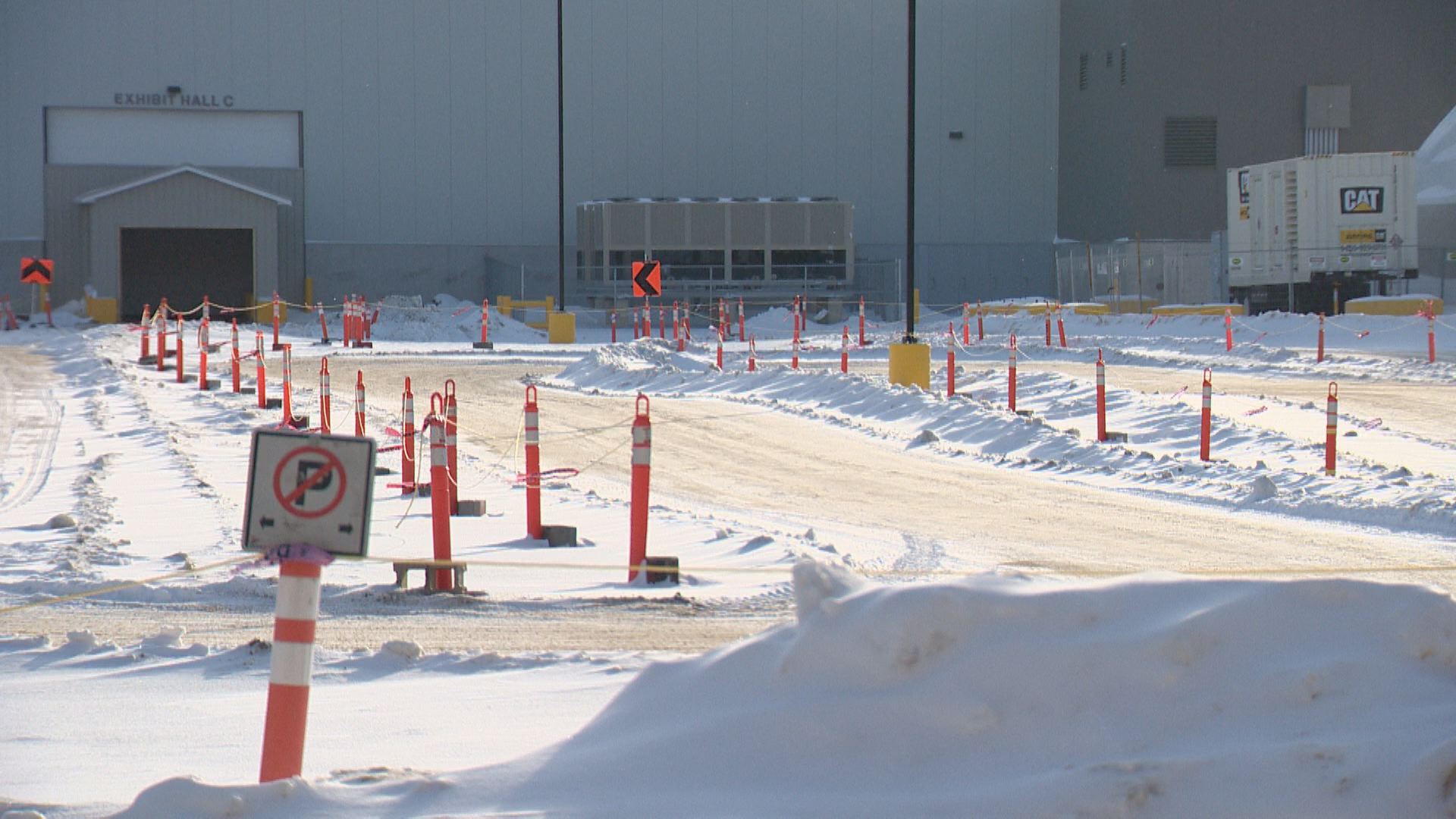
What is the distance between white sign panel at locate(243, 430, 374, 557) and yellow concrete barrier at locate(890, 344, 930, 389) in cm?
2055

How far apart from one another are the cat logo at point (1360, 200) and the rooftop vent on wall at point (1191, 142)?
1506cm

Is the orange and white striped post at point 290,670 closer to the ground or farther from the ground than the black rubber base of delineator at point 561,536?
farther from the ground

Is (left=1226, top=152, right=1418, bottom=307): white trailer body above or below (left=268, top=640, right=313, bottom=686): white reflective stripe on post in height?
above

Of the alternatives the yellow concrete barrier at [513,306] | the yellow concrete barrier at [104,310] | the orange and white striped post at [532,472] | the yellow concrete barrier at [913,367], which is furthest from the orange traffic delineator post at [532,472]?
the yellow concrete barrier at [104,310]

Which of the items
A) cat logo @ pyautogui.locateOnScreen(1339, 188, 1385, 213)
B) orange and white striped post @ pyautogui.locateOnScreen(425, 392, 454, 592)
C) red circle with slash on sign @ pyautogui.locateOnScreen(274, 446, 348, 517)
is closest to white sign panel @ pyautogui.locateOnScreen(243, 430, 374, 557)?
red circle with slash on sign @ pyautogui.locateOnScreen(274, 446, 348, 517)

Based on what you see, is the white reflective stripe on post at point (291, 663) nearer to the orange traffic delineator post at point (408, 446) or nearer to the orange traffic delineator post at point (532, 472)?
the orange traffic delineator post at point (532, 472)

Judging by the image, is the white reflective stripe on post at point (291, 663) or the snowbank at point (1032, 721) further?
the white reflective stripe on post at point (291, 663)

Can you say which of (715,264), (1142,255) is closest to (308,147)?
(715,264)

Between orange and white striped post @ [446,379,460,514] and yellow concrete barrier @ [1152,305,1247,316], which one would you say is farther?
yellow concrete barrier @ [1152,305,1247,316]

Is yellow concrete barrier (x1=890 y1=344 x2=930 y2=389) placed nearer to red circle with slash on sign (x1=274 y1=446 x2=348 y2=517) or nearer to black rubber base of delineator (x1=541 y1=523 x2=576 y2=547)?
black rubber base of delineator (x1=541 y1=523 x2=576 y2=547)

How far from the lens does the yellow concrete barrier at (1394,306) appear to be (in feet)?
124

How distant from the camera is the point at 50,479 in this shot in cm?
1573

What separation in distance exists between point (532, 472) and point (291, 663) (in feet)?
23.0

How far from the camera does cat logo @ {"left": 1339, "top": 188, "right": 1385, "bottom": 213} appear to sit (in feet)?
140
